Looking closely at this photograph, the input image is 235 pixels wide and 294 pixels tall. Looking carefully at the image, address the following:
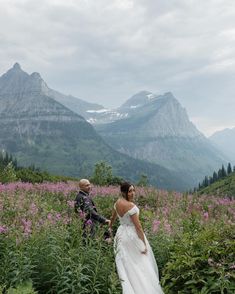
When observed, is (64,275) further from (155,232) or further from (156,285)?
(155,232)

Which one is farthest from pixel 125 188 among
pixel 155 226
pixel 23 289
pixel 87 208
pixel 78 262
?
pixel 23 289

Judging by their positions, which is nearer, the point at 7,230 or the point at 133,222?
the point at 7,230

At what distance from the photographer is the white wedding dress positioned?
907 centimetres

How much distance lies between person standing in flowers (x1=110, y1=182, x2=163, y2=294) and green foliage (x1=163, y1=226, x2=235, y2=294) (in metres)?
0.46

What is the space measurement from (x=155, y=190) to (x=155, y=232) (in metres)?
8.90

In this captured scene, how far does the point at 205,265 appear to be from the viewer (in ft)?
25.9

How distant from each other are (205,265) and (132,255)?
2.11 m

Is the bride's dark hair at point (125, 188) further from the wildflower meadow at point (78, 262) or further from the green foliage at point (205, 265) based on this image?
the green foliage at point (205, 265)

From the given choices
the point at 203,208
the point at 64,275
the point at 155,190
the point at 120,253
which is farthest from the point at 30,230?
the point at 155,190

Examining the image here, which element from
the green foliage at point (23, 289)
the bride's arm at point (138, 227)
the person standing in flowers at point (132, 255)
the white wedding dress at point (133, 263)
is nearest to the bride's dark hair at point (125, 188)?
the person standing in flowers at point (132, 255)

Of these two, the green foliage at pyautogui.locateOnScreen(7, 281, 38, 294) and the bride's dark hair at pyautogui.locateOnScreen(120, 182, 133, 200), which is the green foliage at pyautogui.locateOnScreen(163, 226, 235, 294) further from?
the green foliage at pyautogui.locateOnScreen(7, 281, 38, 294)

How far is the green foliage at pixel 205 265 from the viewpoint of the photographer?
286 inches

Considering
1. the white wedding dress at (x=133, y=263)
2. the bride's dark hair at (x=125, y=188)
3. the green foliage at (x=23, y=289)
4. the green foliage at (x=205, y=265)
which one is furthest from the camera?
the bride's dark hair at (x=125, y=188)

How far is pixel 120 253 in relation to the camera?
9.48m
